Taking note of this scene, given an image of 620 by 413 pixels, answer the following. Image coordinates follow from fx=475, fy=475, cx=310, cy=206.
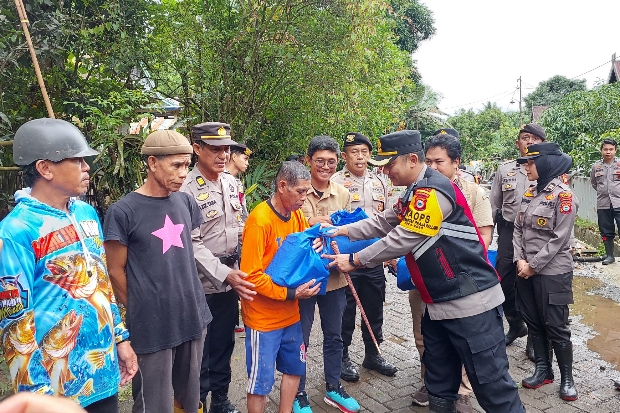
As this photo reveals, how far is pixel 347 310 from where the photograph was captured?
444 centimetres

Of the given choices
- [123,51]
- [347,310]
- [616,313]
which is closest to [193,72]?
[123,51]

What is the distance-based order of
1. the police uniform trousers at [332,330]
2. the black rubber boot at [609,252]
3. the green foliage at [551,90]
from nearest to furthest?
the police uniform trousers at [332,330] → the black rubber boot at [609,252] → the green foliage at [551,90]

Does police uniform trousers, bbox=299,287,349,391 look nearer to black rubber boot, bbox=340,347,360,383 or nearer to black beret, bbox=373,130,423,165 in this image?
black rubber boot, bbox=340,347,360,383

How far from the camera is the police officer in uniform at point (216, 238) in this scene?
3.51 meters

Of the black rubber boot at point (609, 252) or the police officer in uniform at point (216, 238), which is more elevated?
the police officer in uniform at point (216, 238)

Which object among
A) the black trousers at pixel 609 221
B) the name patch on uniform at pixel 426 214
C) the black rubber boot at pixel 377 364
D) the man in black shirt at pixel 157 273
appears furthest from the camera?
the black trousers at pixel 609 221

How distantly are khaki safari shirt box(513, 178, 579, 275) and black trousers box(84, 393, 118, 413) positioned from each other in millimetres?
3366

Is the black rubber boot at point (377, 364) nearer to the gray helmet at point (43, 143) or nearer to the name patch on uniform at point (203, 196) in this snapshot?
the name patch on uniform at point (203, 196)

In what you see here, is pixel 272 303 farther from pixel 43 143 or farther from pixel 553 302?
pixel 553 302

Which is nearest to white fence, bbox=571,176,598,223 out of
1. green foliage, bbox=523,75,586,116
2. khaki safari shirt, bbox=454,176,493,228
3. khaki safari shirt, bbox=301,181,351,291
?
khaki safari shirt, bbox=454,176,493,228

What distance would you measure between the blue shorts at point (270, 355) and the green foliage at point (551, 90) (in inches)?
Answer: 1653

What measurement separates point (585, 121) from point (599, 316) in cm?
995

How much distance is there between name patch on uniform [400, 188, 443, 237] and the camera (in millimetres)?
2877

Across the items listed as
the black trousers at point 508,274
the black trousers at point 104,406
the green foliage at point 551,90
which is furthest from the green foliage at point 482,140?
the black trousers at point 104,406
